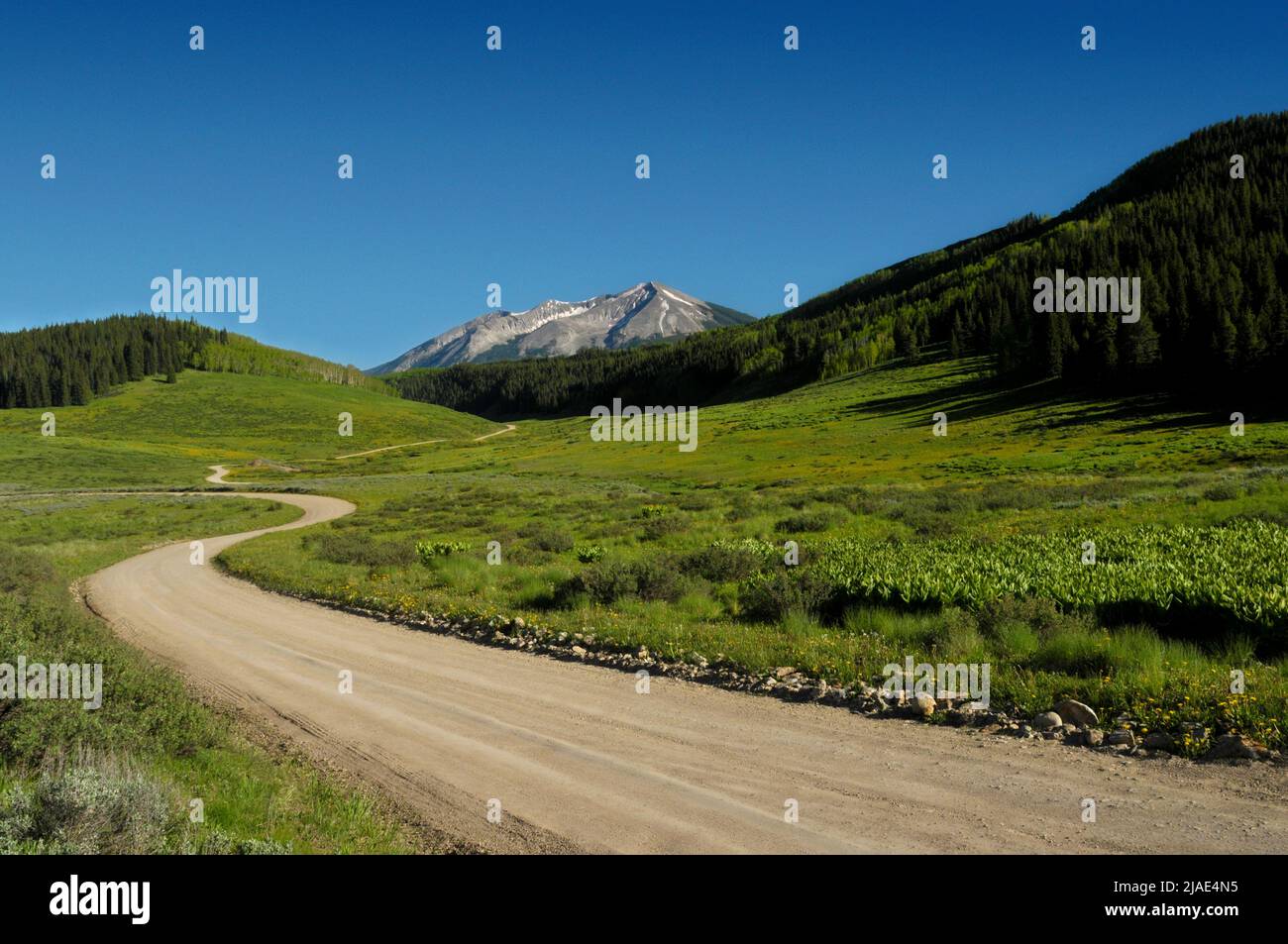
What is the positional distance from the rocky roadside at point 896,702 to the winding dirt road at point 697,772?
30 centimetres

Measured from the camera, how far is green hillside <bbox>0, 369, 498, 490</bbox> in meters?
94.9

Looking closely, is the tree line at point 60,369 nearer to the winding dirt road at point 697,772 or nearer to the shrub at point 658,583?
the shrub at point 658,583

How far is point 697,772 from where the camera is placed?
7.99m

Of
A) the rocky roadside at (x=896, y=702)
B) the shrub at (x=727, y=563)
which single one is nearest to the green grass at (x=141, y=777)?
the rocky roadside at (x=896, y=702)

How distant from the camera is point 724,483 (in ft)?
208

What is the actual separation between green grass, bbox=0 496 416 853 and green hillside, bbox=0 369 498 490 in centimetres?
8763

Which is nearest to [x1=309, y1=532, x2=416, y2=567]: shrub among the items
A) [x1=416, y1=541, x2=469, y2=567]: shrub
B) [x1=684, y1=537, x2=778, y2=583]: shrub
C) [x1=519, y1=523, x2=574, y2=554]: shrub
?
[x1=416, y1=541, x2=469, y2=567]: shrub

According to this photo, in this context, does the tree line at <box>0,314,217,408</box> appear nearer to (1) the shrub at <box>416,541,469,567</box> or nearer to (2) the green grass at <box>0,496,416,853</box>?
(1) the shrub at <box>416,541,469,567</box>

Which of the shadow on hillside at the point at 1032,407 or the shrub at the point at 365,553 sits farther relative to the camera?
the shadow on hillside at the point at 1032,407

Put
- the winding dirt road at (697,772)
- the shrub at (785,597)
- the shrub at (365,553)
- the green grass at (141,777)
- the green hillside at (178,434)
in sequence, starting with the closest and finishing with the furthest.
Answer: the green grass at (141,777) < the winding dirt road at (697,772) < the shrub at (785,597) < the shrub at (365,553) < the green hillside at (178,434)

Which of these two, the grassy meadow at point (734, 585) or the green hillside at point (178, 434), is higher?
the green hillside at point (178, 434)

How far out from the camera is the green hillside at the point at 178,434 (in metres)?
94.9
